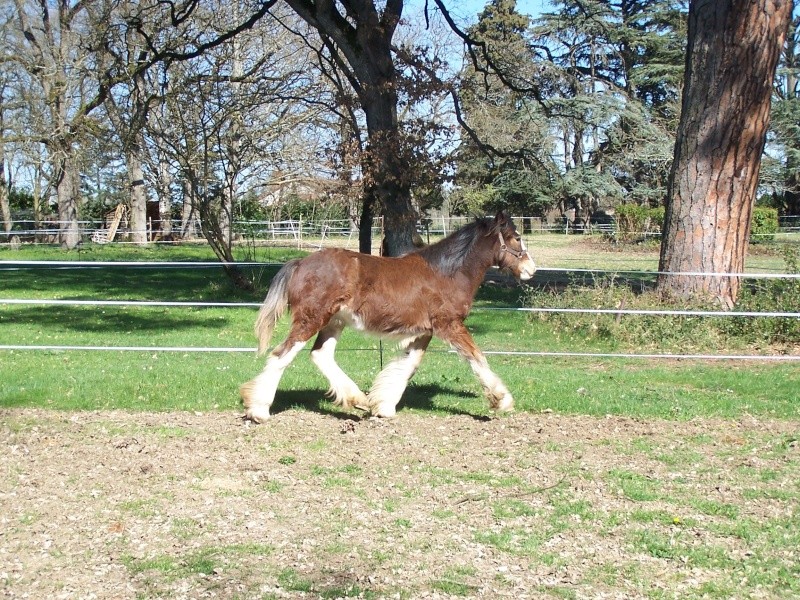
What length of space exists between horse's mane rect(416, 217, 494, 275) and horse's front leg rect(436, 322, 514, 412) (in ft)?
2.21

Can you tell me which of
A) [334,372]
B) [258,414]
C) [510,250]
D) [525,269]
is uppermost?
[510,250]

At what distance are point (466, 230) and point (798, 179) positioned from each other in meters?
47.7

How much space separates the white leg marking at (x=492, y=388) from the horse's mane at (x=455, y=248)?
1083 mm

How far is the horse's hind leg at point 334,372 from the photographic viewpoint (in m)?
8.98

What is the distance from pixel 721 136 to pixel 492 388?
8.99 meters

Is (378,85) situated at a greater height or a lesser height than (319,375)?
greater

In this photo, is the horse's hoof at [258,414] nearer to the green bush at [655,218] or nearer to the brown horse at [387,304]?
the brown horse at [387,304]

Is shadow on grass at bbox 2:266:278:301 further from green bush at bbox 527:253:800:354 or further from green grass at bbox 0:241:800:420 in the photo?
green bush at bbox 527:253:800:354

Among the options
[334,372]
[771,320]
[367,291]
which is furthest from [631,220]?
[367,291]

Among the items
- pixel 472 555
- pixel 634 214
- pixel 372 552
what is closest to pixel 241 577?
pixel 372 552

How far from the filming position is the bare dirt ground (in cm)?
497

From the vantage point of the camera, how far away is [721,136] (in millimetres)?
15055

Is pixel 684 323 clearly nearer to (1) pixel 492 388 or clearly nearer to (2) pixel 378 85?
(1) pixel 492 388

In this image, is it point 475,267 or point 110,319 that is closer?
point 475,267
